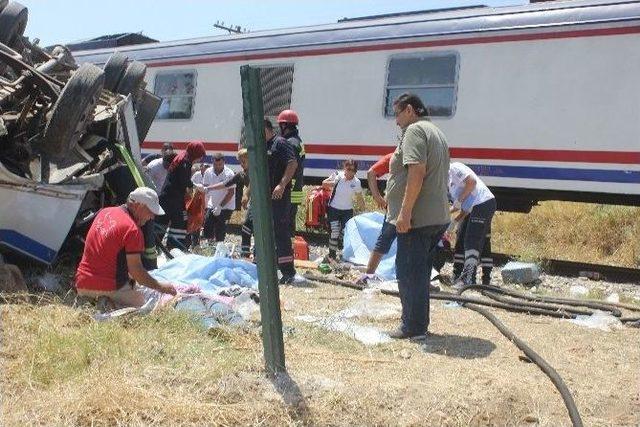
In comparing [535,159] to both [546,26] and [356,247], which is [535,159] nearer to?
[546,26]

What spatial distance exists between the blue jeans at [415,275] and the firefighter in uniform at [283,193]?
1.98m

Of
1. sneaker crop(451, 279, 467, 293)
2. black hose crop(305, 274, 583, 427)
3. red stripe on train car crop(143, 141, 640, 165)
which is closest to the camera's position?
black hose crop(305, 274, 583, 427)

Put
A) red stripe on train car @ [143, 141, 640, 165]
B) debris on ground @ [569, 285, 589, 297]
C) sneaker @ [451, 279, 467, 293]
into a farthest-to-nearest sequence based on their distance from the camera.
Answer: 1. red stripe on train car @ [143, 141, 640, 165]
2. debris on ground @ [569, 285, 589, 297]
3. sneaker @ [451, 279, 467, 293]

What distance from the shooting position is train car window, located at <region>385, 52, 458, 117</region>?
8.55 metres

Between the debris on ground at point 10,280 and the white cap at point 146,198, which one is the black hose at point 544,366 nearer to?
the white cap at point 146,198

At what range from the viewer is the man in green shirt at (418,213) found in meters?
4.30

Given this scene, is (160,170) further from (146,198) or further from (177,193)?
(146,198)

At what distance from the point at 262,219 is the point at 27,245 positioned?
2.67 metres

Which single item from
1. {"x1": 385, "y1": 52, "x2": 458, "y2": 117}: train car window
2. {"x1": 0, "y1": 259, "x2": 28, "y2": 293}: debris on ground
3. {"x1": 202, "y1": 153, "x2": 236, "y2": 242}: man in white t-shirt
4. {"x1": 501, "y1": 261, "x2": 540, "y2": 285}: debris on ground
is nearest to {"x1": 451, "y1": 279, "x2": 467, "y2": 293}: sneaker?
{"x1": 501, "y1": 261, "x2": 540, "y2": 285}: debris on ground

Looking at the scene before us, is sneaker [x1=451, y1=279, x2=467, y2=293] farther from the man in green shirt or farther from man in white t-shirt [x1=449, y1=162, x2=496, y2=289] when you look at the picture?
the man in green shirt

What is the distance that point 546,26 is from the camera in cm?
793

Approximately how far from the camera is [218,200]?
28.8 feet

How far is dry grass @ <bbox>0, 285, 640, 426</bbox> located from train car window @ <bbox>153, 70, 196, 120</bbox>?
7097mm

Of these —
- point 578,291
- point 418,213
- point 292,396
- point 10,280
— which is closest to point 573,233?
point 578,291
